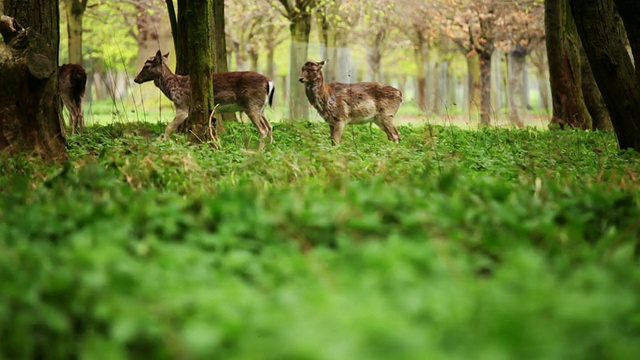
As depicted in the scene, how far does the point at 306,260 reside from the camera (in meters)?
3.83

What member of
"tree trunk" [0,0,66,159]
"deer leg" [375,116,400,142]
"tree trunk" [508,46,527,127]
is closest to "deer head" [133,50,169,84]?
"deer leg" [375,116,400,142]

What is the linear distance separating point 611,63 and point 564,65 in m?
7.34

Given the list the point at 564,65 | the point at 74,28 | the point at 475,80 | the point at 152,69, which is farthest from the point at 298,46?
the point at 475,80

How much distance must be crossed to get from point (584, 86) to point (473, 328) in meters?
15.6

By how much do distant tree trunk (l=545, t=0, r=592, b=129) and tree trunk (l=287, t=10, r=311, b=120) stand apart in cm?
726

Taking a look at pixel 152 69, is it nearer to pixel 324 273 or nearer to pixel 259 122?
pixel 259 122

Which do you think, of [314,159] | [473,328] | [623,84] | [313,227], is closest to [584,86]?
[623,84]

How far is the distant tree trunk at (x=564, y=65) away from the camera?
17.5m

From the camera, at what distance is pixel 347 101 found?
46.5 feet

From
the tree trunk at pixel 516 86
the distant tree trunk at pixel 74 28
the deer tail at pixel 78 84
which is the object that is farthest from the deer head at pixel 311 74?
the tree trunk at pixel 516 86

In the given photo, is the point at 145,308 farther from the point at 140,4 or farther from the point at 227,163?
the point at 140,4

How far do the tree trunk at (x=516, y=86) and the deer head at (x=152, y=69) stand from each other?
1630 cm

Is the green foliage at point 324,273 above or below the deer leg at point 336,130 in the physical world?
above

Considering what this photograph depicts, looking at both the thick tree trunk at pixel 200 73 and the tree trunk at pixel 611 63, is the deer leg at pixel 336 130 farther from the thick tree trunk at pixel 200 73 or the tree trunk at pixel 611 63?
the tree trunk at pixel 611 63
